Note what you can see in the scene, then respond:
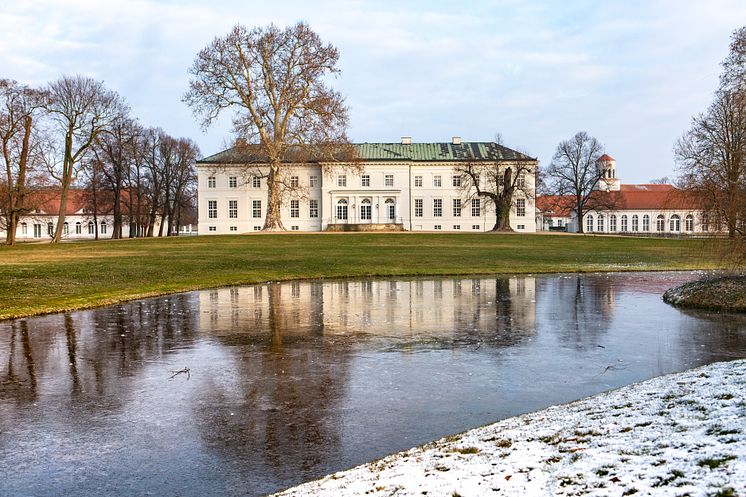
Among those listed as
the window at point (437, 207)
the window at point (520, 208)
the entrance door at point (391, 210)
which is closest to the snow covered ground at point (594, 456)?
the entrance door at point (391, 210)

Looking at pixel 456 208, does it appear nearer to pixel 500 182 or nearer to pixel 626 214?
pixel 500 182

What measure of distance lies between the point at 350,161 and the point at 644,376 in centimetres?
5388

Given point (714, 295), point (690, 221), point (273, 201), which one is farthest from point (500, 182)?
point (714, 295)

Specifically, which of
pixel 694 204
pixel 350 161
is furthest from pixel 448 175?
pixel 694 204

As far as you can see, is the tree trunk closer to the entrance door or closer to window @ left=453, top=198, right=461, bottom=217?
the entrance door

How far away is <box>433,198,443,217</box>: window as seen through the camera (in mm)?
84438

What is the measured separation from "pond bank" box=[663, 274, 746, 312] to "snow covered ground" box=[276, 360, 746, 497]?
1042 centimetres

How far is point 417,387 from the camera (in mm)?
8367

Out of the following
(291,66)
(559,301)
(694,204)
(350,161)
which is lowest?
(559,301)

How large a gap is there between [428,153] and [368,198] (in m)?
11.4

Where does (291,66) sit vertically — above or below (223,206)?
above

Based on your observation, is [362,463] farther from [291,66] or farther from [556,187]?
[556,187]

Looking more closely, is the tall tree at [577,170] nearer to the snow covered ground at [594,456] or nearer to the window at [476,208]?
the window at [476,208]

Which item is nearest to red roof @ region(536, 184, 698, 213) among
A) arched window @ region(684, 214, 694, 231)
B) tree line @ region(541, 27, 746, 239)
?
arched window @ region(684, 214, 694, 231)
